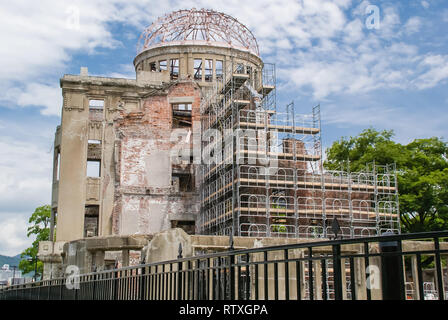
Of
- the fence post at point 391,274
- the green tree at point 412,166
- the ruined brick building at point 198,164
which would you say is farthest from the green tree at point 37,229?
the fence post at point 391,274

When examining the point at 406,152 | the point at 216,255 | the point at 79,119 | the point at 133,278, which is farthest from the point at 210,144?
the point at 216,255

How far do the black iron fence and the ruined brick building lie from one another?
974 centimetres

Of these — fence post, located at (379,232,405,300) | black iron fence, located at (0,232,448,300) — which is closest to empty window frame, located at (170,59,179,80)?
black iron fence, located at (0,232,448,300)

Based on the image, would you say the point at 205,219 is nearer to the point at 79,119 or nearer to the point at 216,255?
the point at 79,119

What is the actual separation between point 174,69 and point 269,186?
19.7 meters

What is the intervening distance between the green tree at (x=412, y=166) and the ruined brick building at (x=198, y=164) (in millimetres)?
1640

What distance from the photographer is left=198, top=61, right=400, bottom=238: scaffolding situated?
95.8 feet

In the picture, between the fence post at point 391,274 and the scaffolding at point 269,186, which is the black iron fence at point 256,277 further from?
the scaffolding at point 269,186

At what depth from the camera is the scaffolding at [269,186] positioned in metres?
29.2

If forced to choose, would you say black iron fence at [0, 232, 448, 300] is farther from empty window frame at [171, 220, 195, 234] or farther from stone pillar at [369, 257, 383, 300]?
empty window frame at [171, 220, 195, 234]

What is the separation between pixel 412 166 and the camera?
38938 millimetres

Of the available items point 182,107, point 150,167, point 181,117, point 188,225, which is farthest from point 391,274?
point 182,107

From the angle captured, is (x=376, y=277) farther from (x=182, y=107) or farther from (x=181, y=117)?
(x=182, y=107)
